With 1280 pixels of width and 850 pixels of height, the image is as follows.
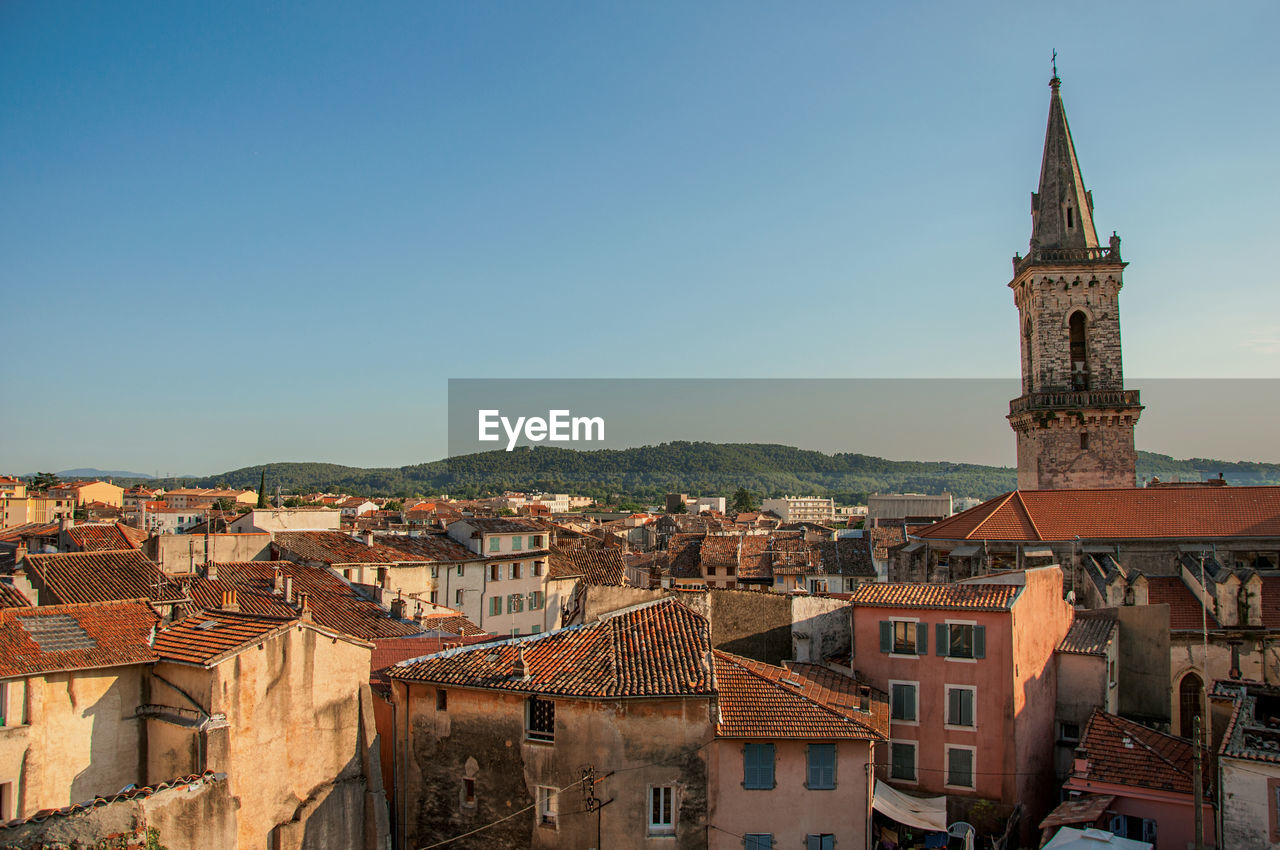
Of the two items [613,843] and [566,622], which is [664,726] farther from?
[566,622]

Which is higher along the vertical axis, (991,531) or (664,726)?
(991,531)

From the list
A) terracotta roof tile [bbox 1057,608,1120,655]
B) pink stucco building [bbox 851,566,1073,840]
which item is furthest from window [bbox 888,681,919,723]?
terracotta roof tile [bbox 1057,608,1120,655]

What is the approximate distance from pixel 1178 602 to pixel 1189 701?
16.4 feet

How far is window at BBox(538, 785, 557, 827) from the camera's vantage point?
2077 centimetres

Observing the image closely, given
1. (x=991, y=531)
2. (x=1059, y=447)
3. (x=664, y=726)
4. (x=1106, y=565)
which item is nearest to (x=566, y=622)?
(x=664, y=726)

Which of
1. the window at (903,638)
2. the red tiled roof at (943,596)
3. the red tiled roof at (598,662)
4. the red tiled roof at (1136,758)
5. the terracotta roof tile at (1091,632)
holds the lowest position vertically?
the red tiled roof at (1136,758)

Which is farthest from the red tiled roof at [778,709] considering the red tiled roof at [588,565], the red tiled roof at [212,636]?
the red tiled roof at [588,565]

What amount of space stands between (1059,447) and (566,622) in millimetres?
30578

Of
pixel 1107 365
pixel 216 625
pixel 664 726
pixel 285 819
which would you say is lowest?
pixel 285 819

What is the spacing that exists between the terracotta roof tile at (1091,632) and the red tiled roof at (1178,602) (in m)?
2.56

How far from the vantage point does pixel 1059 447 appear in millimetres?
48344

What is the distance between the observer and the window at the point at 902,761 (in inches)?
1091

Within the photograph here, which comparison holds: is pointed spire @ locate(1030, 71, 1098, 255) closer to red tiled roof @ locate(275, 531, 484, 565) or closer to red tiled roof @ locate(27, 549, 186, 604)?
red tiled roof @ locate(275, 531, 484, 565)

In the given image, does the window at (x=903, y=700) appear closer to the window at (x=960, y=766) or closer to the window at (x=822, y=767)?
the window at (x=960, y=766)
